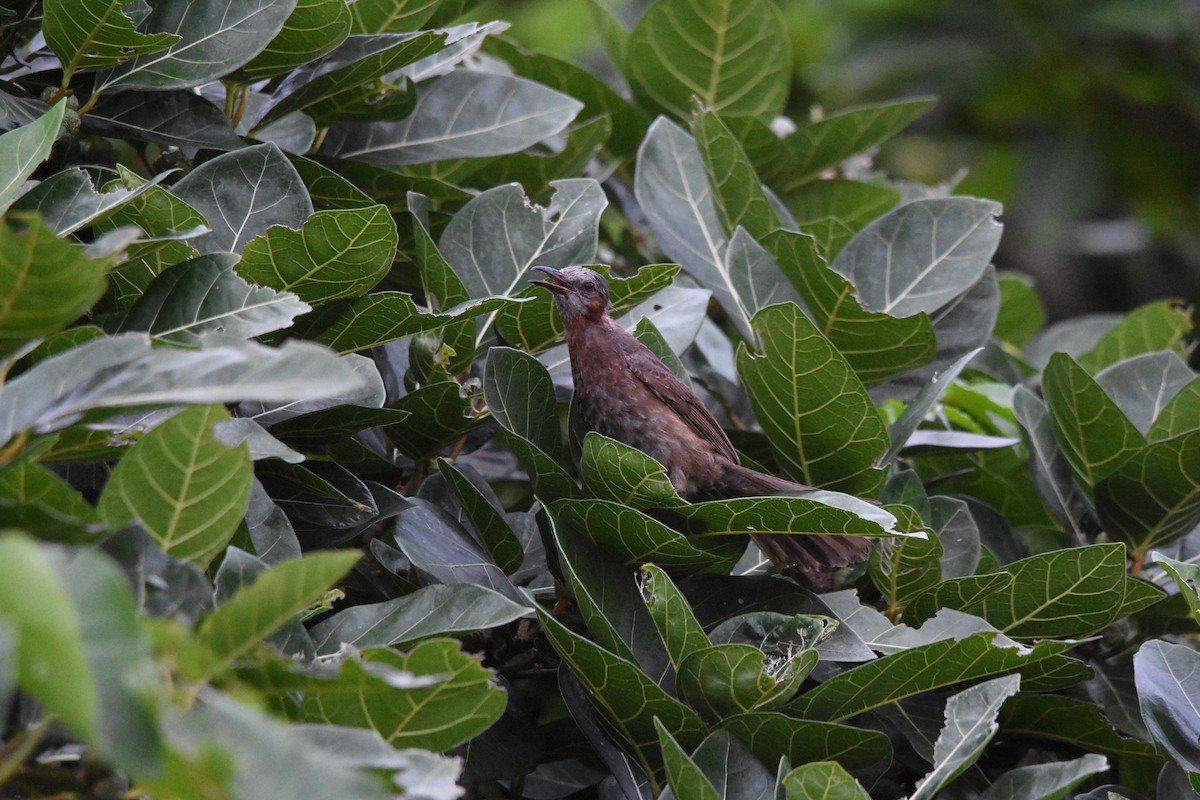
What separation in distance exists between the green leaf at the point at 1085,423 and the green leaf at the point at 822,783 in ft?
3.65

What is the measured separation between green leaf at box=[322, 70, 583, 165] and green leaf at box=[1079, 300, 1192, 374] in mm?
1654

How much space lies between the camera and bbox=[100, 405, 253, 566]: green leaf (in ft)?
4.05

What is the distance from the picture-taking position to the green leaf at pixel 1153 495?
2.09 m

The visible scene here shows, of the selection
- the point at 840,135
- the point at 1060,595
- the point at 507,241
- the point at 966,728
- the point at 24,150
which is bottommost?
the point at 1060,595

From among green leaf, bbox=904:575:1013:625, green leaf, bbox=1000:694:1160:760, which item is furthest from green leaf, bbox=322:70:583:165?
green leaf, bbox=1000:694:1160:760

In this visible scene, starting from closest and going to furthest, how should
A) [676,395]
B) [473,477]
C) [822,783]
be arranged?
1. [822,783]
2. [473,477]
3. [676,395]

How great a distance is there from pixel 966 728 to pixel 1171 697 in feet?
1.64

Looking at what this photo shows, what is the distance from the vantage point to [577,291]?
7.76 ft

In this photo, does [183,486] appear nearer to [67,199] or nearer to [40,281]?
[40,281]

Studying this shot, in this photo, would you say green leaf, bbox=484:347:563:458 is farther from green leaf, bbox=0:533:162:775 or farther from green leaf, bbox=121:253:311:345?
green leaf, bbox=0:533:162:775

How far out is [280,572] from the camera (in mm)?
1053

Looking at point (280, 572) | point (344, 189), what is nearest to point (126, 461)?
point (280, 572)

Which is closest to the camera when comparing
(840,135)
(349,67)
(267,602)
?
(267,602)

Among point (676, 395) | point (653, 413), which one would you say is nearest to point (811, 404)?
point (676, 395)
